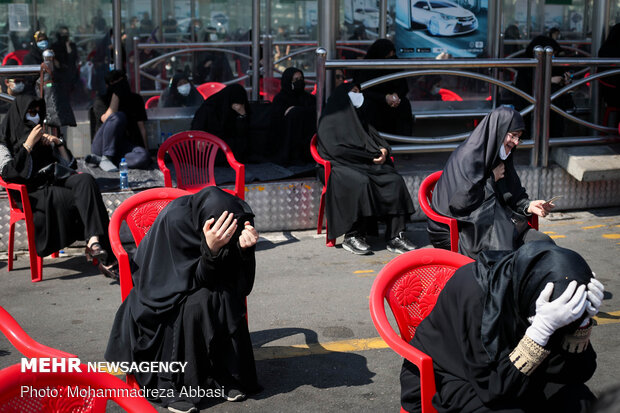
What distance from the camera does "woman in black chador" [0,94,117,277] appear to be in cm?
563

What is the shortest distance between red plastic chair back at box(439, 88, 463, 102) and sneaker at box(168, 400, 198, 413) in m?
5.67

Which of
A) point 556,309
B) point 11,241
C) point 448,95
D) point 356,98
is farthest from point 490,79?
point 556,309

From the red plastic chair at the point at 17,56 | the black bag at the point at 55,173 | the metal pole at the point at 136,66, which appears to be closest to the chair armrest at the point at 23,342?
the black bag at the point at 55,173

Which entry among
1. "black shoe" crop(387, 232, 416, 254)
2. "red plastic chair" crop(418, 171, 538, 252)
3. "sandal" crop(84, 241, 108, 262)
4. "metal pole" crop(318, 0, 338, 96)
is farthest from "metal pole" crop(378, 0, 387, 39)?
"sandal" crop(84, 241, 108, 262)

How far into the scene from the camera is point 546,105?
7.23 metres

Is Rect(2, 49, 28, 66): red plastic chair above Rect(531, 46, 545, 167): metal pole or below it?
above

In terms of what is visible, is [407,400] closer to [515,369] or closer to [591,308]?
[515,369]

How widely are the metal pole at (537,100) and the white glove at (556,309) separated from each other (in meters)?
4.97

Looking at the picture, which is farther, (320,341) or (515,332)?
(320,341)

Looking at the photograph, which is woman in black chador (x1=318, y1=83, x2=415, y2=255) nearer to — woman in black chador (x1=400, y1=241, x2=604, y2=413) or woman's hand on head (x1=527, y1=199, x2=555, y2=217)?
woman's hand on head (x1=527, y1=199, x2=555, y2=217)

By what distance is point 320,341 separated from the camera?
4516 mm

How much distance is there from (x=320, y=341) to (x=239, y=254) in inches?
41.3

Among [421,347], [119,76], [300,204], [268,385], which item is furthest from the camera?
[119,76]

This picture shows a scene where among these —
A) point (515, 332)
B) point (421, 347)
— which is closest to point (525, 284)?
point (515, 332)
